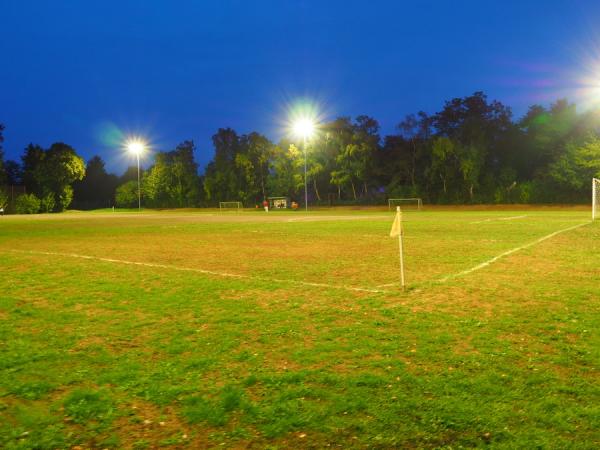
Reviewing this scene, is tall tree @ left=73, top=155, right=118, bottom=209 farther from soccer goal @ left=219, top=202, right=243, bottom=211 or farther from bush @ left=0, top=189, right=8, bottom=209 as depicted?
soccer goal @ left=219, top=202, right=243, bottom=211

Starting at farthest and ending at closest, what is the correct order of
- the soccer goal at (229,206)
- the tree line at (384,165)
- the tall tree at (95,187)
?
the tall tree at (95,187) → the soccer goal at (229,206) → the tree line at (384,165)

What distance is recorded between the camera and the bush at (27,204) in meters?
65.0

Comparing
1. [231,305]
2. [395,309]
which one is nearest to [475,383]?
[395,309]

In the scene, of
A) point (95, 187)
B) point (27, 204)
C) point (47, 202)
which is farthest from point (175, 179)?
point (95, 187)

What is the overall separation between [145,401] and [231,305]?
3546mm

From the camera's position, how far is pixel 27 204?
65500 millimetres

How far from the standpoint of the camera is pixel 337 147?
2625 inches

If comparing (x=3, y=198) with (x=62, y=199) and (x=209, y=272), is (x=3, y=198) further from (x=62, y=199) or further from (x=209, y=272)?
(x=209, y=272)

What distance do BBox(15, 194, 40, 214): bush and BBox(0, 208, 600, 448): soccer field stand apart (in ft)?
203

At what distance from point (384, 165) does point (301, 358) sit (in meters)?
60.9

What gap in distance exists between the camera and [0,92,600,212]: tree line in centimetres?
5378

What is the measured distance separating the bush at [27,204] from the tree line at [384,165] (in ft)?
0.47

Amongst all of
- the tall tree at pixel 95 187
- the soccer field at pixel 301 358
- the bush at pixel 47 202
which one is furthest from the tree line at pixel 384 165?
the soccer field at pixel 301 358

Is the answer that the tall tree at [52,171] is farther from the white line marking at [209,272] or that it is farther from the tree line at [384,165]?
the white line marking at [209,272]
